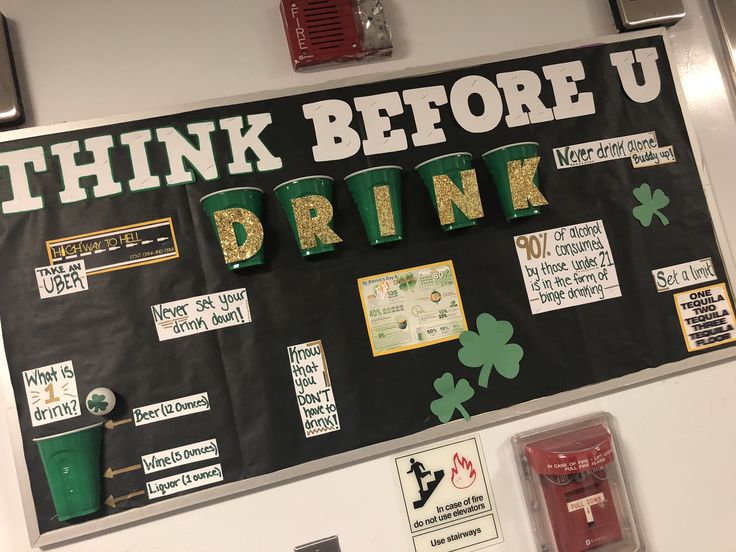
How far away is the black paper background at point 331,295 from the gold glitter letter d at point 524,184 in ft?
0.24

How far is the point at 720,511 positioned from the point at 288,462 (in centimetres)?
110

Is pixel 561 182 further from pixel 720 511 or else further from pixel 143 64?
pixel 143 64

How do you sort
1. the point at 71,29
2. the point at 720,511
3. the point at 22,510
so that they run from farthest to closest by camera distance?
the point at 720,511, the point at 71,29, the point at 22,510

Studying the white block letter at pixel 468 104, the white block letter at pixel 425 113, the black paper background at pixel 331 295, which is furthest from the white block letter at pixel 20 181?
the white block letter at pixel 468 104

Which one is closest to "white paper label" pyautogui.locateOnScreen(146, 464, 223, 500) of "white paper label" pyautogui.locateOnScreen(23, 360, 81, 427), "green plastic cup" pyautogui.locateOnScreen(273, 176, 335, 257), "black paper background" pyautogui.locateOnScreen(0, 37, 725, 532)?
"black paper background" pyautogui.locateOnScreen(0, 37, 725, 532)

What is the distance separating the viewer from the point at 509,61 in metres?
1.62

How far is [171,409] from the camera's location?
1.39 m

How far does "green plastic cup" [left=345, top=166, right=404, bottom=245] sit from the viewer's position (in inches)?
57.2

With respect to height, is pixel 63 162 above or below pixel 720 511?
above

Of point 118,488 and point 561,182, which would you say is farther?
point 561,182

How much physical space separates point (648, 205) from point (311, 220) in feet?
2.93

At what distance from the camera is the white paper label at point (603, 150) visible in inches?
63.7

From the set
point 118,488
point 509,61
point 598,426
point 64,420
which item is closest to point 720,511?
point 598,426

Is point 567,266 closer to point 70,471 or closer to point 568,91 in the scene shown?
point 568,91
